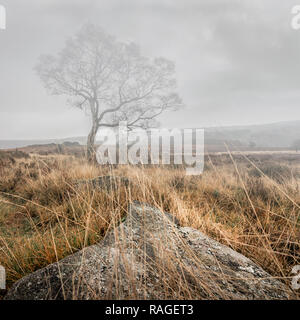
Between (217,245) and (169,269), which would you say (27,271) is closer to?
(169,269)

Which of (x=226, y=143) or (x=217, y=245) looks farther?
(x=226, y=143)

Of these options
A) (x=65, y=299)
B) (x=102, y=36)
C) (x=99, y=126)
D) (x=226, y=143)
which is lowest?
(x=65, y=299)

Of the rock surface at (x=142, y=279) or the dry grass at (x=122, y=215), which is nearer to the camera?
the rock surface at (x=142, y=279)

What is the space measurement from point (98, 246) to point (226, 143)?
1.51 m

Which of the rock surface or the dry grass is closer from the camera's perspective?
the rock surface

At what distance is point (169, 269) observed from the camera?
96 cm

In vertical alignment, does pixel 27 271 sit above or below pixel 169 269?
below

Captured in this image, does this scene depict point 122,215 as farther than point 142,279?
Yes
